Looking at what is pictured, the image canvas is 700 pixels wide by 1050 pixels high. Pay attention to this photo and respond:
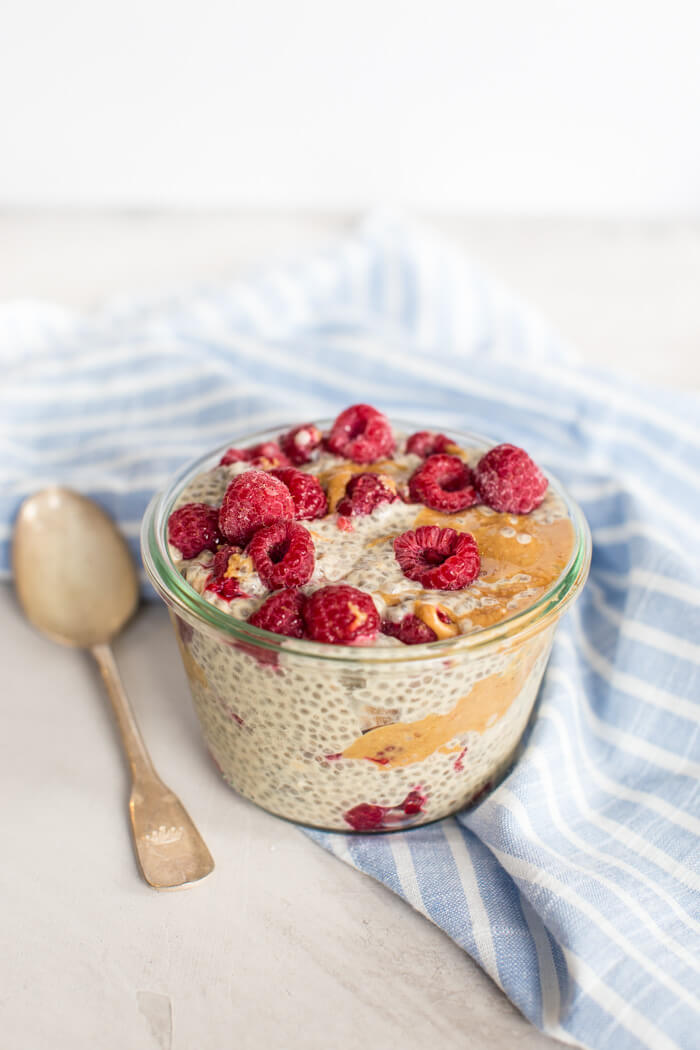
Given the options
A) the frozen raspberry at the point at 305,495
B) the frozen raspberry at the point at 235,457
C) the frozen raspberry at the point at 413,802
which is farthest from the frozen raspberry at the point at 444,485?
the frozen raspberry at the point at 413,802

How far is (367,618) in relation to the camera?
933mm

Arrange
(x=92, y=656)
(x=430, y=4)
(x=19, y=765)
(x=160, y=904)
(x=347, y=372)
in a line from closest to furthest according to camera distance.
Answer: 1. (x=160, y=904)
2. (x=19, y=765)
3. (x=92, y=656)
4. (x=347, y=372)
5. (x=430, y=4)

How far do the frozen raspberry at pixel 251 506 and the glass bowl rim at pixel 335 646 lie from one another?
0.08 metres

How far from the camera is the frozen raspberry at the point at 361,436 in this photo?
122cm

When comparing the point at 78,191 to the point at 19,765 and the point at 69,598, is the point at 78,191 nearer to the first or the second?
the point at 69,598

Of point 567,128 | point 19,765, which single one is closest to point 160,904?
point 19,765

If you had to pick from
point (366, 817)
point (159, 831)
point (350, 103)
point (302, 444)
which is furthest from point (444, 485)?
point (350, 103)

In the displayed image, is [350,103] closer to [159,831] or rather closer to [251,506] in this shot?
[251,506]

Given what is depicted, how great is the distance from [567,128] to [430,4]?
47 cm

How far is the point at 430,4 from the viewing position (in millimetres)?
2207

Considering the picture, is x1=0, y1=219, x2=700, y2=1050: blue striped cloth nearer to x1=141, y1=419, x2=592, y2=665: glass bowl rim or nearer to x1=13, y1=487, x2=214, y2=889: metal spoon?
x1=13, y1=487, x2=214, y2=889: metal spoon

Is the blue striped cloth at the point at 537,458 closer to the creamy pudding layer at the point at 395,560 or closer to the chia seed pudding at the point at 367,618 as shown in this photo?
the chia seed pudding at the point at 367,618

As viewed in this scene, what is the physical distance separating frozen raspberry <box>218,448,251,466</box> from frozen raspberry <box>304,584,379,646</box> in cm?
34

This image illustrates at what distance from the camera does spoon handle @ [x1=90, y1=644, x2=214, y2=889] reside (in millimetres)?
1041
